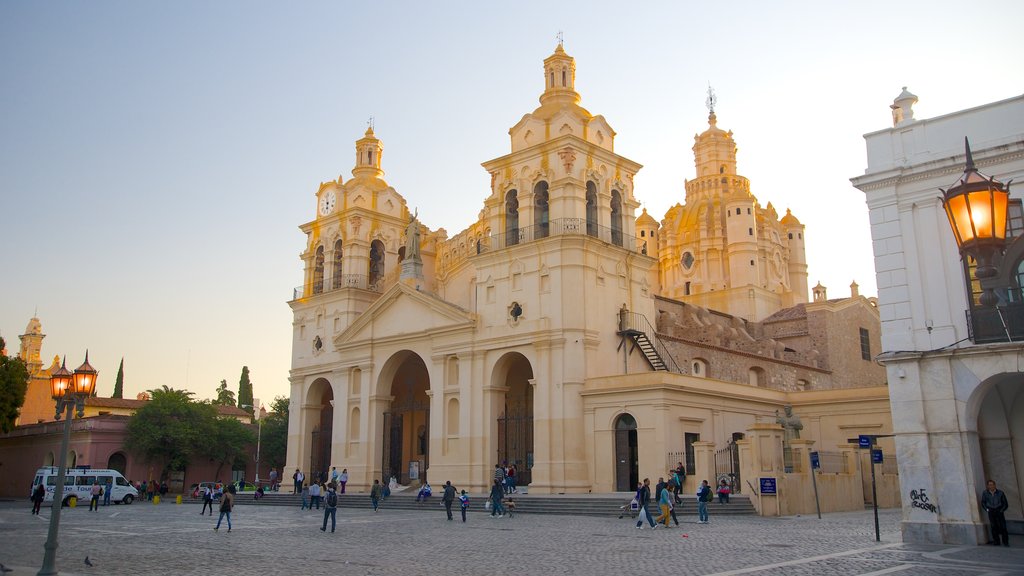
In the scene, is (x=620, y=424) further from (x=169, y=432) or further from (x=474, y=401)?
(x=169, y=432)

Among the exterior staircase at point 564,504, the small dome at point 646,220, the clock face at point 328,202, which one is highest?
the small dome at point 646,220

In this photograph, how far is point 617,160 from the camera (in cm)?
3947

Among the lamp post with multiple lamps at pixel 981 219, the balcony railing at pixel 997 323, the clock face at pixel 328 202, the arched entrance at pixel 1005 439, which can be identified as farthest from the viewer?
the clock face at pixel 328 202

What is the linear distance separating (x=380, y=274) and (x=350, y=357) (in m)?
6.24

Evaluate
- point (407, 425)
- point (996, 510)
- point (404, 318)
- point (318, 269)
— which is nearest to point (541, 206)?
point (404, 318)

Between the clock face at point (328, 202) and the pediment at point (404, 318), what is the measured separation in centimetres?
884

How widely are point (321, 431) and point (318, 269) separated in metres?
9.56

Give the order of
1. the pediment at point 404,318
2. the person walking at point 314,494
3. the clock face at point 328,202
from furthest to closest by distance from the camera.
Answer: the clock face at point 328,202
the pediment at point 404,318
the person walking at point 314,494

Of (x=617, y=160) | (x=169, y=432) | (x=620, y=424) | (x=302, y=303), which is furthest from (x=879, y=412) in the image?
(x=169, y=432)

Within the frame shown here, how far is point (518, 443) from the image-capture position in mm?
37250

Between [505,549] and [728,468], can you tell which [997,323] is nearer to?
[505,549]

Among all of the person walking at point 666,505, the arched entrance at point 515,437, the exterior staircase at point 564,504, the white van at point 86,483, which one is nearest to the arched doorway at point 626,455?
the exterior staircase at point 564,504

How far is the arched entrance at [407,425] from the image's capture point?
4259cm

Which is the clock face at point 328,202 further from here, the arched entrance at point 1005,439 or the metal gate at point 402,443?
the arched entrance at point 1005,439
